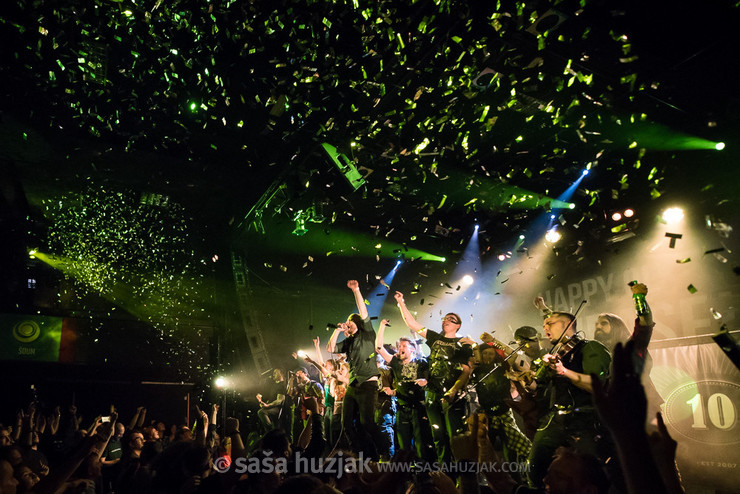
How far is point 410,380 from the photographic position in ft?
21.9

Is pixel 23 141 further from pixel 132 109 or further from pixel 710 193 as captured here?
pixel 710 193

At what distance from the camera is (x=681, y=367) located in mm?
7086

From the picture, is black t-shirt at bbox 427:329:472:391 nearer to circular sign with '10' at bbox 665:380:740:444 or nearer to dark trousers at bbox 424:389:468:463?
dark trousers at bbox 424:389:468:463

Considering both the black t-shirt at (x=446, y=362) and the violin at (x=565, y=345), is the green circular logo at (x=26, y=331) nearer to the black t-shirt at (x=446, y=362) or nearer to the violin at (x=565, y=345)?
the black t-shirt at (x=446, y=362)

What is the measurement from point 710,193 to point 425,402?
20.0 ft

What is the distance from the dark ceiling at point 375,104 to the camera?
512 centimetres

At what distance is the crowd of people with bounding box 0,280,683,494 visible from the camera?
1.65 metres

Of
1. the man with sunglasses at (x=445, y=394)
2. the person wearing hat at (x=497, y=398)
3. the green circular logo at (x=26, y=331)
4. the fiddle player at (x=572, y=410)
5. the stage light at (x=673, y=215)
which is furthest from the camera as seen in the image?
the green circular logo at (x=26, y=331)

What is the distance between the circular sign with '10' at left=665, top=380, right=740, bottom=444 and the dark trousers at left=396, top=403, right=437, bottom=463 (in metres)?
3.55

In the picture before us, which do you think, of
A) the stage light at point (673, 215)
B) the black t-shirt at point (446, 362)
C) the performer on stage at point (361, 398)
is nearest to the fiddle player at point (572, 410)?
the black t-shirt at point (446, 362)

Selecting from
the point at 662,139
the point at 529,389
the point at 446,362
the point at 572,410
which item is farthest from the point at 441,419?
the point at 662,139

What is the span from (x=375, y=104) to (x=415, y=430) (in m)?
4.56

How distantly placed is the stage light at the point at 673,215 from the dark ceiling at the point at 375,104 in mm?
221

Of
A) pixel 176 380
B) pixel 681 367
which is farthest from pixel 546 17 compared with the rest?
pixel 176 380
